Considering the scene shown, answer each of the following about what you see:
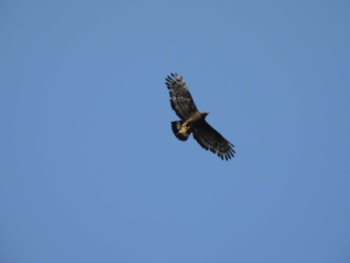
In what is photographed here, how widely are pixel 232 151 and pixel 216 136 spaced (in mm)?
1230

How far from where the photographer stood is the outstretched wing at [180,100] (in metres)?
36.5

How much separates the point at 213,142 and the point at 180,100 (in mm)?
3018

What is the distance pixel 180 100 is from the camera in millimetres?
36625

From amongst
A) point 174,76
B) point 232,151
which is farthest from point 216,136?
point 174,76

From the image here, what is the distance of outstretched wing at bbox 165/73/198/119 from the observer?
36.5 meters

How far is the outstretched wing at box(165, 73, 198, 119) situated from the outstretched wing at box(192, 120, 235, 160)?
1148 millimetres

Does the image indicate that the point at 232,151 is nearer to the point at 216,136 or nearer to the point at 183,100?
the point at 216,136

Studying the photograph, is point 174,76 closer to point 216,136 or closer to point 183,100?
point 183,100

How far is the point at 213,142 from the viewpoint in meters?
38.1

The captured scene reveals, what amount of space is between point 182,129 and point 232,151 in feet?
10.2

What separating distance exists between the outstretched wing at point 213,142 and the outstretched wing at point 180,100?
3.76 feet

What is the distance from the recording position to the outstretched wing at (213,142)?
37.6 meters

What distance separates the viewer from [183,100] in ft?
120

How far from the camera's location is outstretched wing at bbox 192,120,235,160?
3756cm
